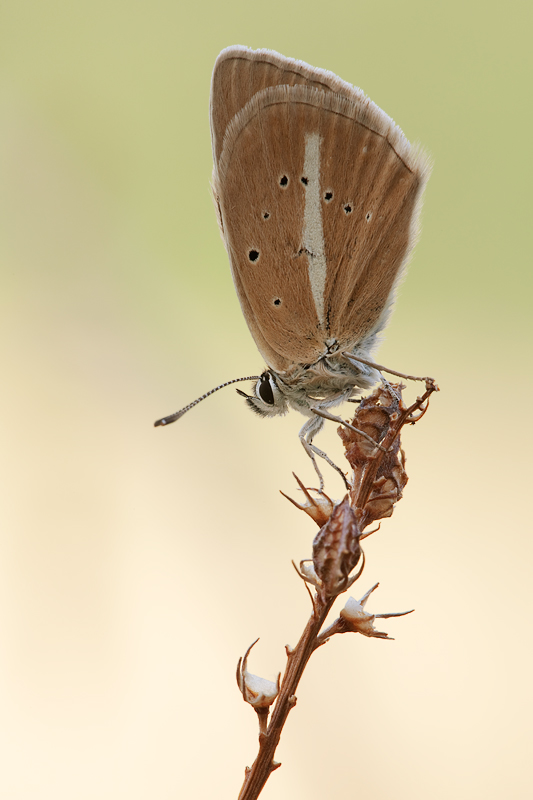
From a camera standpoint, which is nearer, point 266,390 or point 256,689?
point 256,689

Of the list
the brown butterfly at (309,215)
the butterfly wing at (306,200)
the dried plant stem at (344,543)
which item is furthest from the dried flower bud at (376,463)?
the butterfly wing at (306,200)

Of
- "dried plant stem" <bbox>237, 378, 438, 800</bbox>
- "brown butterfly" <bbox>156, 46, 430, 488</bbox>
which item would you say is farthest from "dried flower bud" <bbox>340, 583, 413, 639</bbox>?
"brown butterfly" <bbox>156, 46, 430, 488</bbox>

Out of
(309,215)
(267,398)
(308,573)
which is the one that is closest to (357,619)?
(308,573)

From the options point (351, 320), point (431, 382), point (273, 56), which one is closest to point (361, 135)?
point (273, 56)

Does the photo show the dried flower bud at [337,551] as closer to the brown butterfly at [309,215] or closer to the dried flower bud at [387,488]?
the dried flower bud at [387,488]

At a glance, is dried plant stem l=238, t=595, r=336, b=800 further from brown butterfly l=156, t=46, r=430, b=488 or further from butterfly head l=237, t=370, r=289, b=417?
butterfly head l=237, t=370, r=289, b=417

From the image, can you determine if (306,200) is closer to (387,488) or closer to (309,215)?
(309,215)
